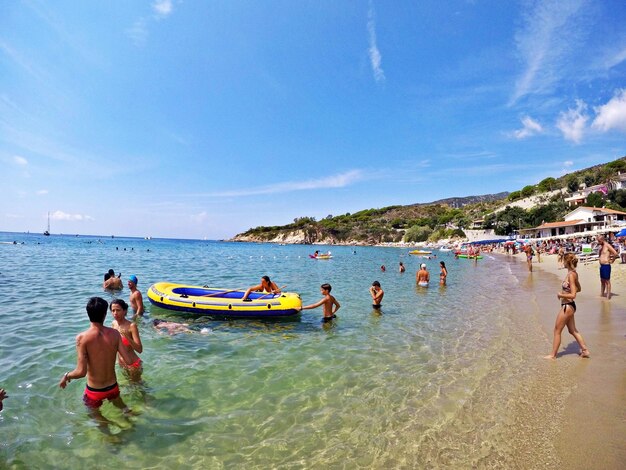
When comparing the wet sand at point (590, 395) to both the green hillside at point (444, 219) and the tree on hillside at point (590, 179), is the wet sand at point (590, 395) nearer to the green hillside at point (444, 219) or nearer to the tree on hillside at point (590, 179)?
the green hillside at point (444, 219)

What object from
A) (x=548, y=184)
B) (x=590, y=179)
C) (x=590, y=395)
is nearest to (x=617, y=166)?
(x=590, y=179)

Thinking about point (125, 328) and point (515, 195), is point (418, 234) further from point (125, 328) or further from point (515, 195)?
point (125, 328)

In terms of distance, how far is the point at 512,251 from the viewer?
4331 cm

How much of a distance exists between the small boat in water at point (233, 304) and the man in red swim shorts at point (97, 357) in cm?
480

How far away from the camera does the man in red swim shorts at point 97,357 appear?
3489 millimetres

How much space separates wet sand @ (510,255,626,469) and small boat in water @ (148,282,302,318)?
213 inches

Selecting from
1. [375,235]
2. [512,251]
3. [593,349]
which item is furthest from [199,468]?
[375,235]

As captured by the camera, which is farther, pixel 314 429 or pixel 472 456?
pixel 314 429

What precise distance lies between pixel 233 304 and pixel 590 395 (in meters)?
7.21

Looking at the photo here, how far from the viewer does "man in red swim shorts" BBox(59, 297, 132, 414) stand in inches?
137

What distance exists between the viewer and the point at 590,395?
4258 millimetres

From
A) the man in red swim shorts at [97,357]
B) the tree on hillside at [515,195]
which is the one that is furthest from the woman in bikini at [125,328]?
the tree on hillside at [515,195]

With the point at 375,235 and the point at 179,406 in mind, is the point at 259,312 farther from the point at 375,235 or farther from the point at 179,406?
the point at 375,235

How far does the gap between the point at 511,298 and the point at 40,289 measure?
17393 mm
